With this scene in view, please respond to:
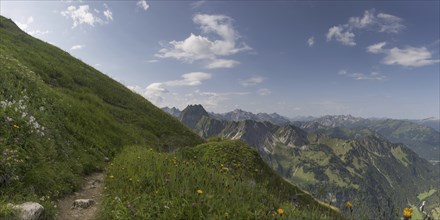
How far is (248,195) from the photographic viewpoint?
8.34 m

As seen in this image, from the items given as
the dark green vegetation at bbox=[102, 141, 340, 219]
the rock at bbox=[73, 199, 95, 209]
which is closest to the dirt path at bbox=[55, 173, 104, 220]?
the rock at bbox=[73, 199, 95, 209]

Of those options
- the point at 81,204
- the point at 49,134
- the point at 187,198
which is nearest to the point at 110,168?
the point at 49,134

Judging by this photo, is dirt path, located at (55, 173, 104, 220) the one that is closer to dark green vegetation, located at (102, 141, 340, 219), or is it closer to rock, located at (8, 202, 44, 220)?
dark green vegetation, located at (102, 141, 340, 219)

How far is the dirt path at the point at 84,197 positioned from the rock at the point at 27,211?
1268mm

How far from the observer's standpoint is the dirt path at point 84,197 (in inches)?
366

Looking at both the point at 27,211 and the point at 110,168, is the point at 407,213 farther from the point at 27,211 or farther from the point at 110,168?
the point at 110,168

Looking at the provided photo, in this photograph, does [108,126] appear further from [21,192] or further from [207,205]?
[207,205]

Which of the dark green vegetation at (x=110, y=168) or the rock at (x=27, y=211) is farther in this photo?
the dark green vegetation at (x=110, y=168)

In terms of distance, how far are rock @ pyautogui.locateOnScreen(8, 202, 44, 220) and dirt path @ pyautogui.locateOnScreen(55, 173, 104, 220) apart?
1.27 meters

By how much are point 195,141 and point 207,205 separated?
87.6 ft

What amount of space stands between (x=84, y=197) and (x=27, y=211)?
4.39 meters

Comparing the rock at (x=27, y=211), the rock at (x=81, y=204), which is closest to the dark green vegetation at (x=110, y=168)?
the rock at (x=27, y=211)

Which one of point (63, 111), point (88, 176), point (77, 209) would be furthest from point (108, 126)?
point (77, 209)

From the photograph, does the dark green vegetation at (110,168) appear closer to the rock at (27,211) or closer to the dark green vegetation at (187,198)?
the dark green vegetation at (187,198)
